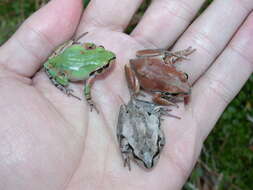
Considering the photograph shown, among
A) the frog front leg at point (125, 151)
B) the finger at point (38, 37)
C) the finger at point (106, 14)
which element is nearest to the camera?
the frog front leg at point (125, 151)

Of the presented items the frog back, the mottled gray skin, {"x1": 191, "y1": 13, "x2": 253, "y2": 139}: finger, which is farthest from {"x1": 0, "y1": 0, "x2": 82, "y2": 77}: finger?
{"x1": 191, "y1": 13, "x2": 253, "y2": 139}: finger

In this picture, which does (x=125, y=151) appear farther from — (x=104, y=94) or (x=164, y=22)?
(x=164, y=22)

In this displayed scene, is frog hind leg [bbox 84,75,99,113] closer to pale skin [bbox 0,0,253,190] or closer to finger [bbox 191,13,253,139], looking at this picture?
pale skin [bbox 0,0,253,190]

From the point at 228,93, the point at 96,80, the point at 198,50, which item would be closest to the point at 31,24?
the point at 96,80

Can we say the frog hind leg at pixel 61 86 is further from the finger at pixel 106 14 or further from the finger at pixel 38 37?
the finger at pixel 106 14

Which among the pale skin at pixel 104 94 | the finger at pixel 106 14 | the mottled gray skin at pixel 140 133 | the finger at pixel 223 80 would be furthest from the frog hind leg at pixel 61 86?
the finger at pixel 223 80

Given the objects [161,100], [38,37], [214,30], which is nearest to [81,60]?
[38,37]

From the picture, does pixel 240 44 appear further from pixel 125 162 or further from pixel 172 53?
pixel 125 162
